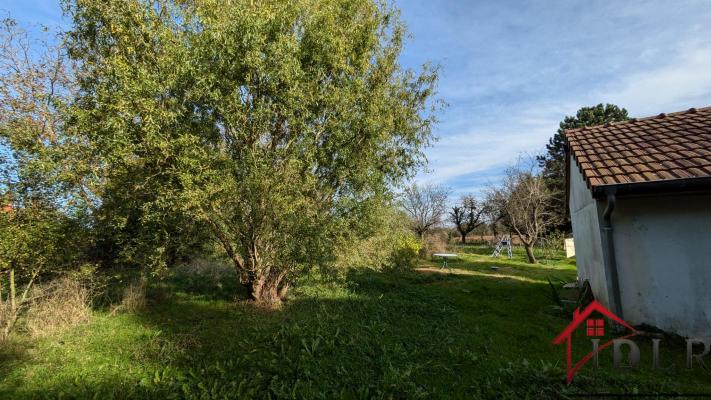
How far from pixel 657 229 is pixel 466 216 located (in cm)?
3541

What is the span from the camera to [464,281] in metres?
12.1

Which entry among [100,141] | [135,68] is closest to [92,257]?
[100,141]

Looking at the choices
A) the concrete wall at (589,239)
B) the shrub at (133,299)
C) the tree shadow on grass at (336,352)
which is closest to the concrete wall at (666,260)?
the concrete wall at (589,239)

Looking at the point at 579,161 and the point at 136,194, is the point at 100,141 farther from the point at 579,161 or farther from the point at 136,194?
the point at 579,161

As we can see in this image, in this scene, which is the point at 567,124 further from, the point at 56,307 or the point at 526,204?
the point at 56,307

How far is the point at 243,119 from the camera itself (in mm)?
6887

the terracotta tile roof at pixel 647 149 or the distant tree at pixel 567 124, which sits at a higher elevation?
the distant tree at pixel 567 124

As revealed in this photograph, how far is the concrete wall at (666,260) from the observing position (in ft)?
18.1

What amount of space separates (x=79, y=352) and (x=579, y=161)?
999cm

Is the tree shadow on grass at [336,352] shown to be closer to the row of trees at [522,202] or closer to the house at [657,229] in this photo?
the house at [657,229]

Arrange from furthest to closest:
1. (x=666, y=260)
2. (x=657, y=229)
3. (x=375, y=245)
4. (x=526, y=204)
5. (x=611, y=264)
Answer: (x=526, y=204), (x=375, y=245), (x=611, y=264), (x=657, y=229), (x=666, y=260)

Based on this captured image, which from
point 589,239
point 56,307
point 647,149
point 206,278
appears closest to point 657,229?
point 647,149

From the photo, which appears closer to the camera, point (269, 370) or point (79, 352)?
point (269, 370)

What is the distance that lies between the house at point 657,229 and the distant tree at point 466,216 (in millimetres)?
32790
